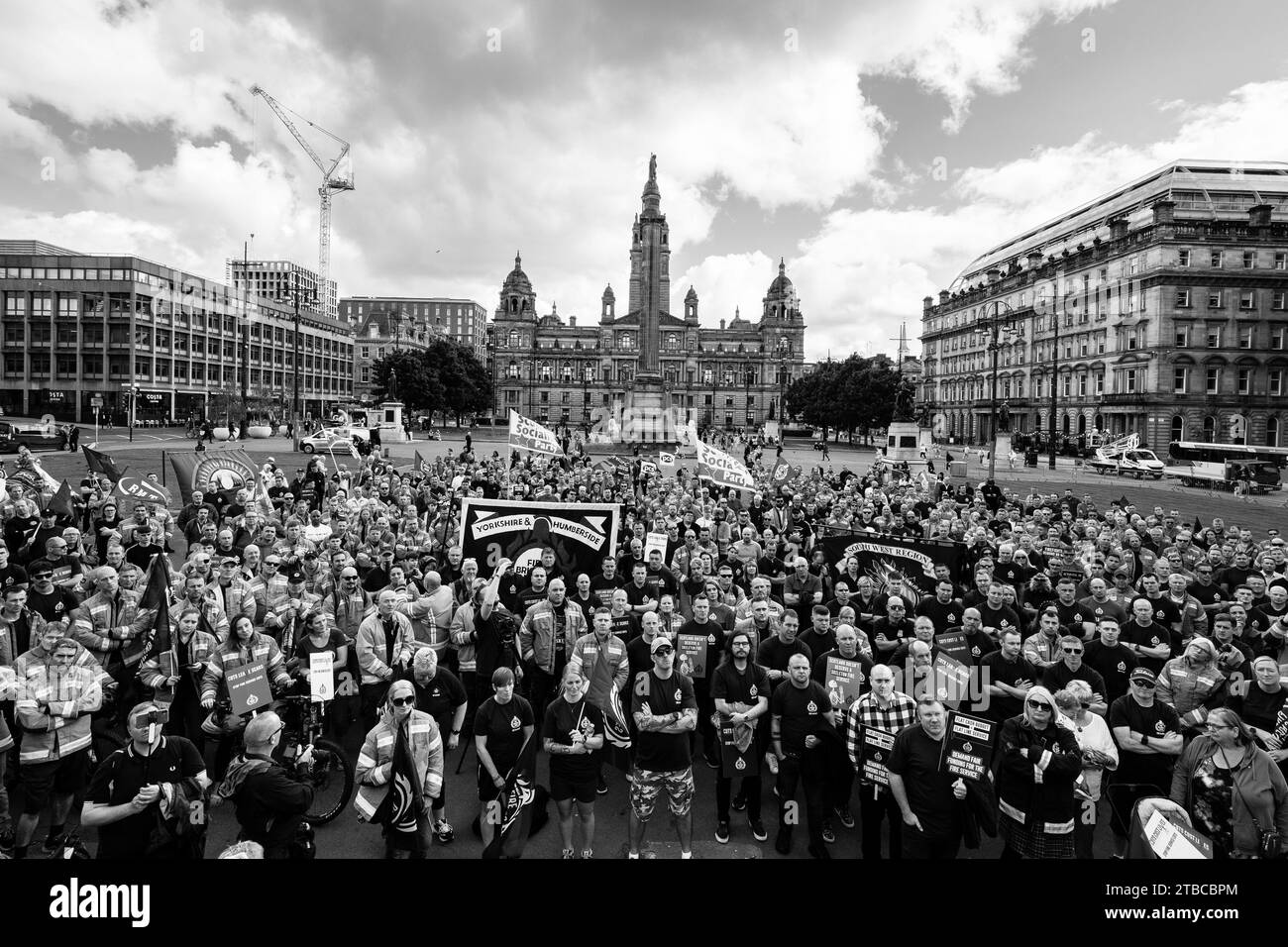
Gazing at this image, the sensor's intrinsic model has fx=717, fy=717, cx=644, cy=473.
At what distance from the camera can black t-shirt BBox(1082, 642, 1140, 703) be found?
645 cm

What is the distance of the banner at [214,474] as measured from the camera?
1455 centimetres

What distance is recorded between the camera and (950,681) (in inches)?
237

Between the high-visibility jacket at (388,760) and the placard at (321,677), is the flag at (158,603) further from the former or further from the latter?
the high-visibility jacket at (388,760)

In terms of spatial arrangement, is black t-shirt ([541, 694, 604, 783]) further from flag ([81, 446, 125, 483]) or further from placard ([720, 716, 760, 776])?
flag ([81, 446, 125, 483])

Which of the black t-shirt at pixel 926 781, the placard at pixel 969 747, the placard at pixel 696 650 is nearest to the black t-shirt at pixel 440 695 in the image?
the placard at pixel 696 650

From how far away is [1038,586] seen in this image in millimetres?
8711

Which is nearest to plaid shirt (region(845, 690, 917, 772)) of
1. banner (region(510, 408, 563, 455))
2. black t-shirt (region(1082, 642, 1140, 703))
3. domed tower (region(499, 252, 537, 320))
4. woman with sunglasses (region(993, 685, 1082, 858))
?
woman with sunglasses (region(993, 685, 1082, 858))

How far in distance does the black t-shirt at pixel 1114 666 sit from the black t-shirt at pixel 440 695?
5.61 m

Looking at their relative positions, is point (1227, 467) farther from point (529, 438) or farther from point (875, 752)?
point (875, 752)

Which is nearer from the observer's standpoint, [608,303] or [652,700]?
[652,700]

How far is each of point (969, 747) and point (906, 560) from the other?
5775mm

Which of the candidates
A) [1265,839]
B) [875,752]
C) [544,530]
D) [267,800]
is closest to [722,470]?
[544,530]

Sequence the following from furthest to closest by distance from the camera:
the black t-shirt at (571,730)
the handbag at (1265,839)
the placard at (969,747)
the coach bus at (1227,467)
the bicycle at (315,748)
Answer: the coach bus at (1227,467) → the bicycle at (315,748) → the black t-shirt at (571,730) → the placard at (969,747) → the handbag at (1265,839)
